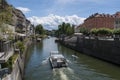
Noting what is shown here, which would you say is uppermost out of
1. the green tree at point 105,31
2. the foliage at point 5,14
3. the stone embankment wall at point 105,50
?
the foliage at point 5,14

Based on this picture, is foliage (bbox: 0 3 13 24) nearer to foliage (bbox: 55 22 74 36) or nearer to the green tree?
the green tree

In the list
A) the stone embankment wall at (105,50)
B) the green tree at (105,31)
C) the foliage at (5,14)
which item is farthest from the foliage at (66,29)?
the foliage at (5,14)

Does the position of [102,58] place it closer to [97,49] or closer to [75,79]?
[97,49]

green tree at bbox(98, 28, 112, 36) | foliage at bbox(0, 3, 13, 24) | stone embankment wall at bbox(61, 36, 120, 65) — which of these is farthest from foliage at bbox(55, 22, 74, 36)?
foliage at bbox(0, 3, 13, 24)

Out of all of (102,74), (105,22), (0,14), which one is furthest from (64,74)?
(105,22)

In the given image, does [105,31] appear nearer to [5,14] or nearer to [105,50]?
[105,50]

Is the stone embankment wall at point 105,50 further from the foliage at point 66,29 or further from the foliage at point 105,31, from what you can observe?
the foliage at point 66,29

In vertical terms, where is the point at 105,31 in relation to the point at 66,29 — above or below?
below

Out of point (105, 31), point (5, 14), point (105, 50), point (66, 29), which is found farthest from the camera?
point (66, 29)

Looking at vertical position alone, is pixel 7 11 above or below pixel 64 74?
above

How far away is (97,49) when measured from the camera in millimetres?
54500

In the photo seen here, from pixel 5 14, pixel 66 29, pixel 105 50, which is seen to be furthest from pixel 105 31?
pixel 66 29

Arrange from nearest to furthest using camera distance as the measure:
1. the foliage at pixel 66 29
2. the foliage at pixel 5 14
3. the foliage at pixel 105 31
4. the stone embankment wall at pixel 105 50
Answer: the foliage at pixel 5 14
the stone embankment wall at pixel 105 50
the foliage at pixel 105 31
the foliage at pixel 66 29

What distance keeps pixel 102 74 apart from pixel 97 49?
21716 mm
